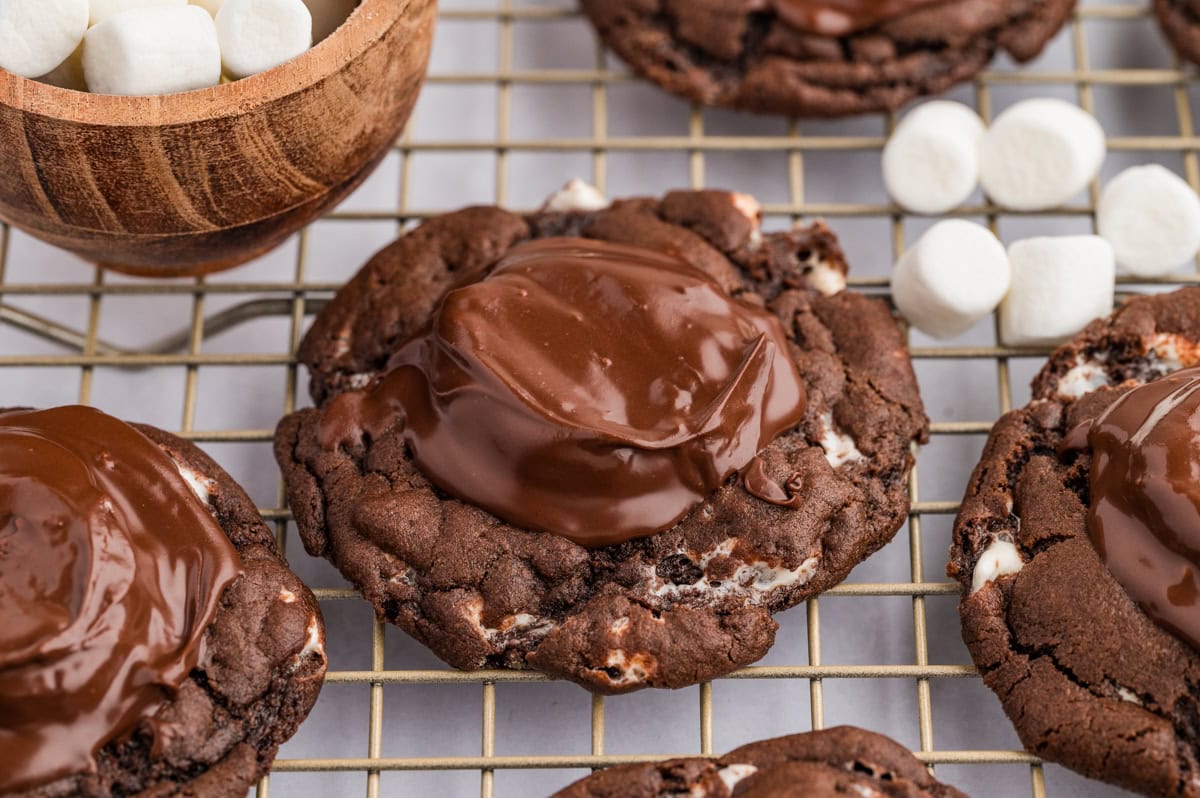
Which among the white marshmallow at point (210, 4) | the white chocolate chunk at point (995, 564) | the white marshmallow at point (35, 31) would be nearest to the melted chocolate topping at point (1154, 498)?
the white chocolate chunk at point (995, 564)

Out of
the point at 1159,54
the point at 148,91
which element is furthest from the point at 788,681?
the point at 1159,54

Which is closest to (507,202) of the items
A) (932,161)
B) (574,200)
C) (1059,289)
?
(574,200)

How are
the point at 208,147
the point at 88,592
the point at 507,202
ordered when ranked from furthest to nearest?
1. the point at 507,202
2. the point at 208,147
3. the point at 88,592

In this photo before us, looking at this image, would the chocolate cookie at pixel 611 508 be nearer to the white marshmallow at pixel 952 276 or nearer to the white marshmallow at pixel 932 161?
the white marshmallow at pixel 952 276

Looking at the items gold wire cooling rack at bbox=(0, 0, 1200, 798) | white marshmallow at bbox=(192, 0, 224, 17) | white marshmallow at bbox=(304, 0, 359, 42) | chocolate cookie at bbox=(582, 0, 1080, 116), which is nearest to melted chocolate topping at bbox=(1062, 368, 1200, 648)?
gold wire cooling rack at bbox=(0, 0, 1200, 798)

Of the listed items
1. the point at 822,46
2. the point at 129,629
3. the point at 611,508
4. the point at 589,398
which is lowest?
the point at 129,629

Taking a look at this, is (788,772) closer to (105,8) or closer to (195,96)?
(195,96)

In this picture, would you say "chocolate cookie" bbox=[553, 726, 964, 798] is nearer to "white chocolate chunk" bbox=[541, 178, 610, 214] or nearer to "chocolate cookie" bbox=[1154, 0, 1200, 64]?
"white chocolate chunk" bbox=[541, 178, 610, 214]
